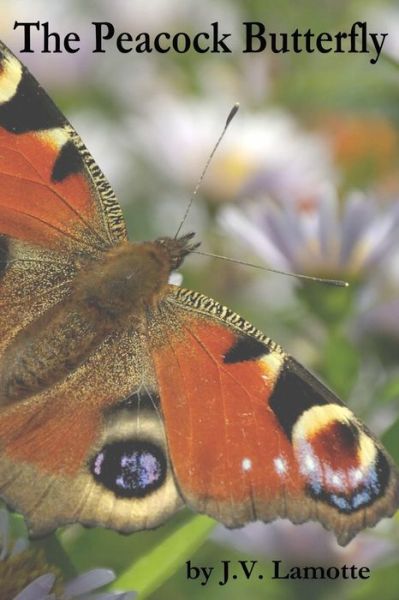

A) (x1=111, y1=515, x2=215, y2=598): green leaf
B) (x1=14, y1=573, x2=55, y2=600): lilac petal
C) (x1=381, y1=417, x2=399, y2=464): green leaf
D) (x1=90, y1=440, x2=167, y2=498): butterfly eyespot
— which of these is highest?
(x1=381, y1=417, x2=399, y2=464): green leaf

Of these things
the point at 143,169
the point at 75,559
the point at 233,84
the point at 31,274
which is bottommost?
the point at 75,559

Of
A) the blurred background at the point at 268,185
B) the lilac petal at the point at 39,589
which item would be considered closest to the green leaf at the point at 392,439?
the blurred background at the point at 268,185

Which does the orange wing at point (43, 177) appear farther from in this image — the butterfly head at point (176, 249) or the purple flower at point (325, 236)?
the purple flower at point (325, 236)

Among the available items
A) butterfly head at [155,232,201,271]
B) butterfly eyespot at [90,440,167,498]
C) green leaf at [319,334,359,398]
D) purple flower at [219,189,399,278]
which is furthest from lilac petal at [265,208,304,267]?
butterfly eyespot at [90,440,167,498]

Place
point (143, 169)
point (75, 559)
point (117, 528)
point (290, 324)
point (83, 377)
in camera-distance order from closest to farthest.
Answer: point (117, 528), point (83, 377), point (75, 559), point (290, 324), point (143, 169)

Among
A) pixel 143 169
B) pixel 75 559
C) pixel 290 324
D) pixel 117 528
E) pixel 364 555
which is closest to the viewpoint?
pixel 117 528

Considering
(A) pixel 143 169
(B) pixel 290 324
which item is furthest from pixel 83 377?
(A) pixel 143 169

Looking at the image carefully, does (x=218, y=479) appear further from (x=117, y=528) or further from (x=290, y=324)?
(x=290, y=324)

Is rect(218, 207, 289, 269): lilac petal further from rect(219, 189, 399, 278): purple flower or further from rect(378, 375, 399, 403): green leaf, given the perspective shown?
rect(378, 375, 399, 403): green leaf
